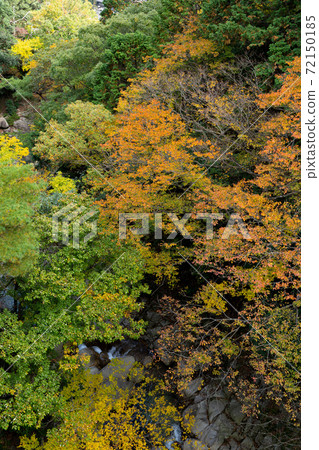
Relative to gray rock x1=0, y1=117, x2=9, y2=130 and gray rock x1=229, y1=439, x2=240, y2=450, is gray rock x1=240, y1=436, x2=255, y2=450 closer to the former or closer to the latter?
gray rock x1=229, y1=439, x2=240, y2=450

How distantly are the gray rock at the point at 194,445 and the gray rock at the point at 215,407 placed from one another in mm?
870

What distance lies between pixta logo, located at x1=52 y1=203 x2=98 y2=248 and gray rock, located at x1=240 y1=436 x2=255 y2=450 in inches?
351

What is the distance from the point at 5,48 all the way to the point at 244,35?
30456 millimetres

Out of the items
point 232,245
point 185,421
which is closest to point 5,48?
point 232,245

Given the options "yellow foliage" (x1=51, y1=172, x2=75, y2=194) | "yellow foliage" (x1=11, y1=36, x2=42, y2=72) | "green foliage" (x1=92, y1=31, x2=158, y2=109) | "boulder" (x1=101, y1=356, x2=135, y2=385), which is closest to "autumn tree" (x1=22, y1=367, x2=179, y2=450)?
"boulder" (x1=101, y1=356, x2=135, y2=385)

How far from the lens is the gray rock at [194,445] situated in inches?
489

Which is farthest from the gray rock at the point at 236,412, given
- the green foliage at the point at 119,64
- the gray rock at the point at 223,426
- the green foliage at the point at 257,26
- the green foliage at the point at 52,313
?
the green foliage at the point at 119,64

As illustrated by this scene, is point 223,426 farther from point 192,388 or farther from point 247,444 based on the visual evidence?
point 192,388

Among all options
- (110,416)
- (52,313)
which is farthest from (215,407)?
(52,313)

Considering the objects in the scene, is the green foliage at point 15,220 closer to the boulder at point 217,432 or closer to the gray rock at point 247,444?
the boulder at point 217,432

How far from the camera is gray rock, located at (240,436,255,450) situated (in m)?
11.9

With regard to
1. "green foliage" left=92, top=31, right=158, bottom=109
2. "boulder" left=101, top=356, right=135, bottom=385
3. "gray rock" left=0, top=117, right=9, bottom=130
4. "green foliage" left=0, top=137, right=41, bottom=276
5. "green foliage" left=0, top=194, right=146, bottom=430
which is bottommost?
"boulder" left=101, top=356, right=135, bottom=385

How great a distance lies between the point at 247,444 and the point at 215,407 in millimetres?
1607
